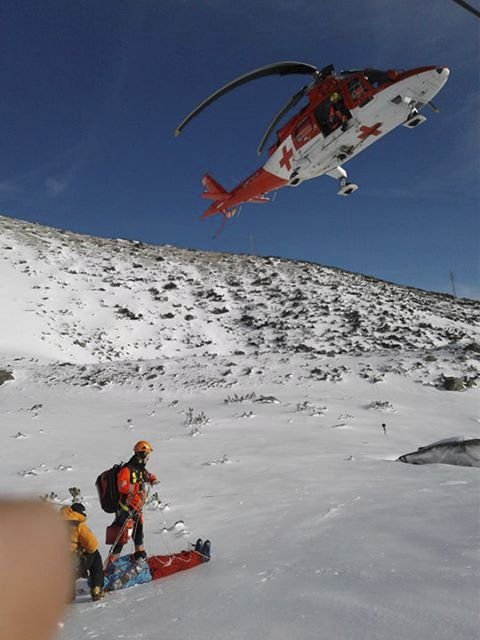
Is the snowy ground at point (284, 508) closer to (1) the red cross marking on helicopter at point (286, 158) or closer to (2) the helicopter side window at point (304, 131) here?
(1) the red cross marking on helicopter at point (286, 158)

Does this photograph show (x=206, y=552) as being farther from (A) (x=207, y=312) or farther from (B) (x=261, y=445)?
(A) (x=207, y=312)

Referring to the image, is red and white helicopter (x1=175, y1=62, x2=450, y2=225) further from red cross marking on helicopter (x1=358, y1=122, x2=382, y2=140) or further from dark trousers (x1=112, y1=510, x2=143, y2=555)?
dark trousers (x1=112, y1=510, x2=143, y2=555)

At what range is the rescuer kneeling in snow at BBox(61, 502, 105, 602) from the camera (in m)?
4.75

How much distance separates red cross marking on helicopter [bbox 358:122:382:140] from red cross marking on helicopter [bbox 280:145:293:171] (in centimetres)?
243

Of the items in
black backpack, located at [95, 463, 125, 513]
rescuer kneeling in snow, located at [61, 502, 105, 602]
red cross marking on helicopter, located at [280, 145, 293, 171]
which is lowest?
rescuer kneeling in snow, located at [61, 502, 105, 602]

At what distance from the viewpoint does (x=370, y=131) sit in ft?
44.6

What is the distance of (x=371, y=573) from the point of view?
3.78 m

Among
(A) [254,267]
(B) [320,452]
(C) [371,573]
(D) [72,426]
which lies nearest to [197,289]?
(A) [254,267]

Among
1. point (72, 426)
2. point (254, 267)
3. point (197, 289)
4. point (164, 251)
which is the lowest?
point (72, 426)

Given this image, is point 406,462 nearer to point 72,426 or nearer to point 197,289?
point 72,426

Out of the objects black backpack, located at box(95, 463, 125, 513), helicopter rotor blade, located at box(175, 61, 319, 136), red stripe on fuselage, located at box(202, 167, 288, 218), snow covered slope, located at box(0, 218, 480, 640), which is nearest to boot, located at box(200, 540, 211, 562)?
snow covered slope, located at box(0, 218, 480, 640)

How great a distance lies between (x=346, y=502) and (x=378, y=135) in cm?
1105

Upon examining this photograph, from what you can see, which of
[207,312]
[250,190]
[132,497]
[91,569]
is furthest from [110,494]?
[207,312]

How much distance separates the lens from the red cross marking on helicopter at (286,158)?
50.2ft
